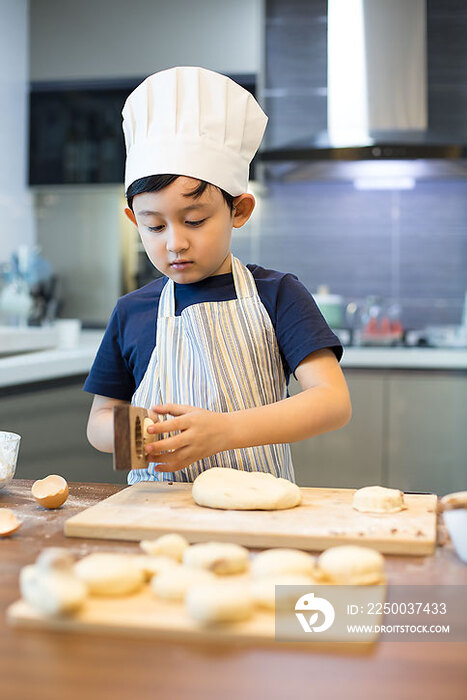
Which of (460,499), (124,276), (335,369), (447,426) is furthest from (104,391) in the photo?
(124,276)

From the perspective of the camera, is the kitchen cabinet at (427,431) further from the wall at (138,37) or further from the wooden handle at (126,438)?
the wooden handle at (126,438)

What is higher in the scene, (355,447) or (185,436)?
(185,436)

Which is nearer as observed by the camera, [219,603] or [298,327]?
[219,603]

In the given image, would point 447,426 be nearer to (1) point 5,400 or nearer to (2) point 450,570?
(1) point 5,400

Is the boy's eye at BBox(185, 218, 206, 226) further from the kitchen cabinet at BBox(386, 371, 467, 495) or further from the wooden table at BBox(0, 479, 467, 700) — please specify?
the kitchen cabinet at BBox(386, 371, 467, 495)

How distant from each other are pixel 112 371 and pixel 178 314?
14 centimetres

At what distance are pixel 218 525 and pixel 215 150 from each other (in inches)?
20.4

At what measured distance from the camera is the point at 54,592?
0.53 metres

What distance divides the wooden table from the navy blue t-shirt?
23.0 inches

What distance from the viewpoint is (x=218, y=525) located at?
0.74 m

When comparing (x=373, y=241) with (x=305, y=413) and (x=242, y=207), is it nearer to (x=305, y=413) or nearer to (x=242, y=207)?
(x=242, y=207)

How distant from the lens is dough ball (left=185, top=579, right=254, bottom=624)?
511mm

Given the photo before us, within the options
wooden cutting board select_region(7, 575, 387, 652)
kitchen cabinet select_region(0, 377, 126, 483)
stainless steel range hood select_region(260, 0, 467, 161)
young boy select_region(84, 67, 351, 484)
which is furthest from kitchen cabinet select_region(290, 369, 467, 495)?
wooden cutting board select_region(7, 575, 387, 652)

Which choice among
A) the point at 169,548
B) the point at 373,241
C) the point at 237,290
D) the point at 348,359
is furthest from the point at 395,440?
the point at 169,548
